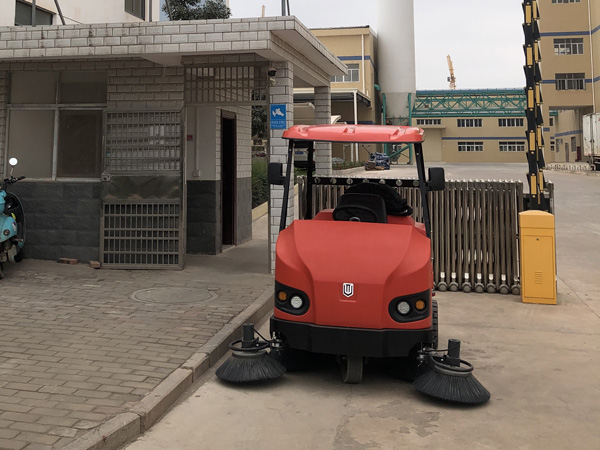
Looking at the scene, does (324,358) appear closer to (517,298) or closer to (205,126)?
(517,298)

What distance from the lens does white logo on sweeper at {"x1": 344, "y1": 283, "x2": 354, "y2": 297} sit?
14.0 ft

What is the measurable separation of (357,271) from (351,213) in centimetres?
85

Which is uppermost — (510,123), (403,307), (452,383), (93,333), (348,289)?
(510,123)

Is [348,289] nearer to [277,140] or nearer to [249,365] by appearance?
[249,365]

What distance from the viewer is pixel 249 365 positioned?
456cm

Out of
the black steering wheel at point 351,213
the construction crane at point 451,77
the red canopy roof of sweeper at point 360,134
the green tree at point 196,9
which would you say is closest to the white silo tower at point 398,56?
the green tree at point 196,9

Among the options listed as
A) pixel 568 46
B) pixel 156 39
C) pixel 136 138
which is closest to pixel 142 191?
pixel 136 138

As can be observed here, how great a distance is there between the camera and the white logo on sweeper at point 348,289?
426 centimetres

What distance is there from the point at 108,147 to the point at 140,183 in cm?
84

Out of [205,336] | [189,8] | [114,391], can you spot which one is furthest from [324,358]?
[189,8]

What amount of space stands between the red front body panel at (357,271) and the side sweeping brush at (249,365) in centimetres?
35

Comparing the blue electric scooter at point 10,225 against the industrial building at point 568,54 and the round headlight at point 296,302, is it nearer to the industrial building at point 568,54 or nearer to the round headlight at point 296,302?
the round headlight at point 296,302

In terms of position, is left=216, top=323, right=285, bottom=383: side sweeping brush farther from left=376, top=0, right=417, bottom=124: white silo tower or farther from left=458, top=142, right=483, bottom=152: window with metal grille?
left=458, top=142, right=483, bottom=152: window with metal grille

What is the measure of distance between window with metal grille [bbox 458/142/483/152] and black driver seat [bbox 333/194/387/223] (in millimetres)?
60039
